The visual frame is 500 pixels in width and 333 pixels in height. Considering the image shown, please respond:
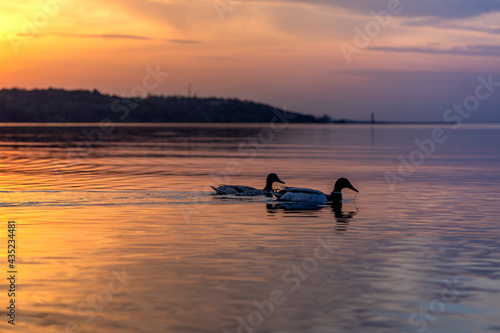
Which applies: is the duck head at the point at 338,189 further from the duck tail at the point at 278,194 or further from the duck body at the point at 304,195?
the duck tail at the point at 278,194

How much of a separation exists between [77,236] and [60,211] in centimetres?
584

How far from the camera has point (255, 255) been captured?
1764 cm

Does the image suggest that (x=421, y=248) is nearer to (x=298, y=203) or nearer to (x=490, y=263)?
(x=490, y=263)

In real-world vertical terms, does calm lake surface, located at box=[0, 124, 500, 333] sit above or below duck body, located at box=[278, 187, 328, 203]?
below

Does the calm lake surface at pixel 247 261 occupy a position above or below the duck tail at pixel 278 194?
below

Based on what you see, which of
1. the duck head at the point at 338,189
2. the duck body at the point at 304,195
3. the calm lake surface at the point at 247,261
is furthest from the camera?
the duck head at the point at 338,189

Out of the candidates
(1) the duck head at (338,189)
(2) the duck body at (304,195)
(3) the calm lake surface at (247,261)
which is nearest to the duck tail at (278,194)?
(3) the calm lake surface at (247,261)

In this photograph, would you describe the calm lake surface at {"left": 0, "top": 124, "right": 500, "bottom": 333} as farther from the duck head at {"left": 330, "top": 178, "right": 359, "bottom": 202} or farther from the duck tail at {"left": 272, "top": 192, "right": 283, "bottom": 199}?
the duck head at {"left": 330, "top": 178, "right": 359, "bottom": 202}

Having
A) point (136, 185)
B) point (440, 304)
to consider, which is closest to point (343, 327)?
point (440, 304)

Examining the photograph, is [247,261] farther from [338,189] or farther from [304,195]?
[338,189]

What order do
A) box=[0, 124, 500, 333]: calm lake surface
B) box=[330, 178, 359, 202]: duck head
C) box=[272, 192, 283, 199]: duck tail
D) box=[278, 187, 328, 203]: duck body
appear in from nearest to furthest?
box=[0, 124, 500, 333]: calm lake surface
box=[278, 187, 328, 203]: duck body
box=[330, 178, 359, 202]: duck head
box=[272, 192, 283, 199]: duck tail

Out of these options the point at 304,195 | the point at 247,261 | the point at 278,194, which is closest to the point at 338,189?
the point at 304,195

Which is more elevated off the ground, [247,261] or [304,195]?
[304,195]

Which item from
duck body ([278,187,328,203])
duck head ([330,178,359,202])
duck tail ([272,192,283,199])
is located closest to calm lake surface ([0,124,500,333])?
duck tail ([272,192,283,199])
